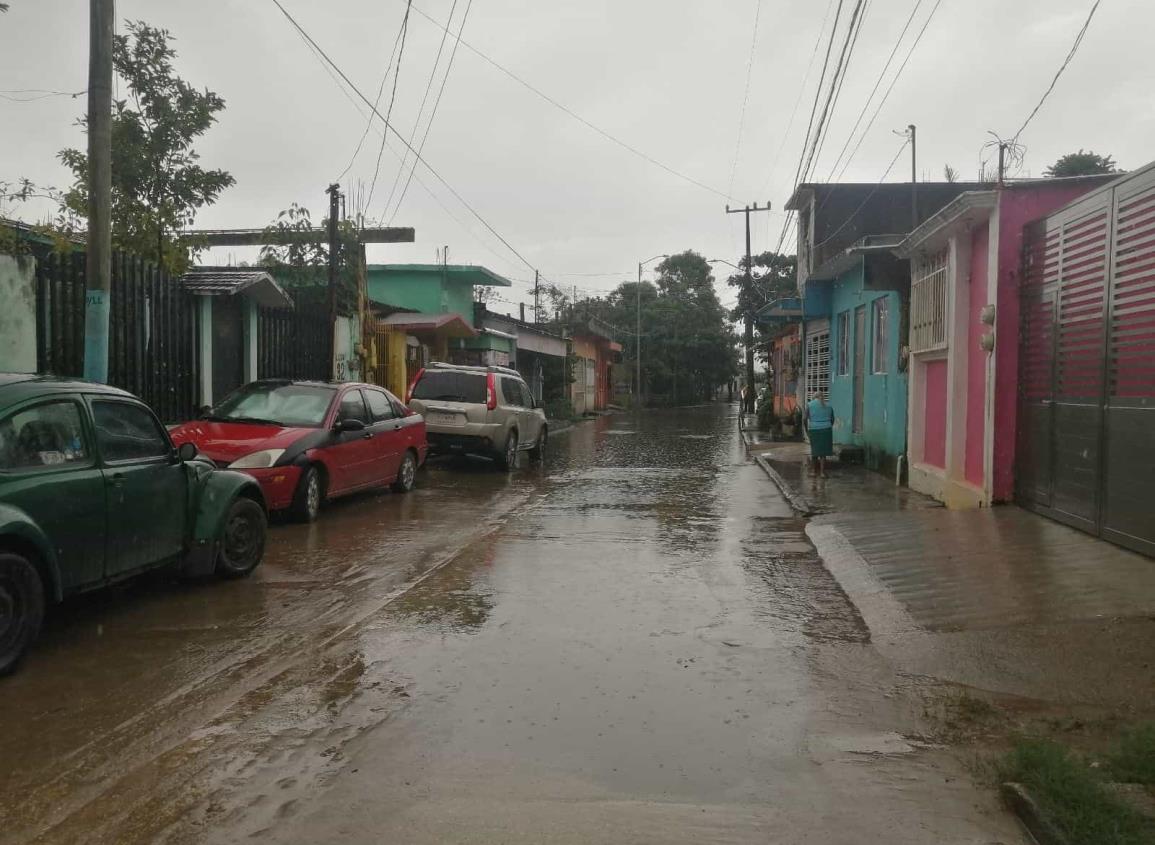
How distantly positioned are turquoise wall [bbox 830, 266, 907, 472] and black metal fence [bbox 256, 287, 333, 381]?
1056 centimetres

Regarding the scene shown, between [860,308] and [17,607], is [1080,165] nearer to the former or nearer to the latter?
[860,308]

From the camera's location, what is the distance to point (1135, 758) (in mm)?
3855

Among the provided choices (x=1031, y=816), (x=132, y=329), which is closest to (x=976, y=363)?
(x=1031, y=816)

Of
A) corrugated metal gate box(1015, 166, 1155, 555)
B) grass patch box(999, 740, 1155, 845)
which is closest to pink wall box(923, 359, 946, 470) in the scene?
corrugated metal gate box(1015, 166, 1155, 555)

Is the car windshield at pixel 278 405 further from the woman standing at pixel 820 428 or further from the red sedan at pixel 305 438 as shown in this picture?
the woman standing at pixel 820 428

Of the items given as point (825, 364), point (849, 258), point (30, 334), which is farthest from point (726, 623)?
point (825, 364)

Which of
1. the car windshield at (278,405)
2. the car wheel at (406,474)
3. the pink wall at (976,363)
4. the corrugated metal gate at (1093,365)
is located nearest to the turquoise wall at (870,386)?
the pink wall at (976,363)

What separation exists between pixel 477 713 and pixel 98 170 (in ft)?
23.8

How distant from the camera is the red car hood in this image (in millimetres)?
10266

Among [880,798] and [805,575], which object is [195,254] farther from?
[880,798]

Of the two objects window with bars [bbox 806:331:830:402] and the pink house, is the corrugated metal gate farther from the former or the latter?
window with bars [bbox 806:331:830:402]

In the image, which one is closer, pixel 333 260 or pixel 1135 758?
pixel 1135 758

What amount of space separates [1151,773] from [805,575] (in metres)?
4.74

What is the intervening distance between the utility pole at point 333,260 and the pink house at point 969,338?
32.9ft
